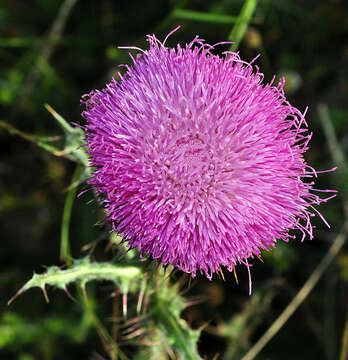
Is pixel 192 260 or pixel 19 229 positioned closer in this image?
pixel 192 260

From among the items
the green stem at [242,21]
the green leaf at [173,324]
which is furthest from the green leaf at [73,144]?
the green stem at [242,21]

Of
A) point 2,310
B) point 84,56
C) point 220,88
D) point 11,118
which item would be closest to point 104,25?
point 84,56

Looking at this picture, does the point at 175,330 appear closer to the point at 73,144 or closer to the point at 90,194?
the point at 73,144

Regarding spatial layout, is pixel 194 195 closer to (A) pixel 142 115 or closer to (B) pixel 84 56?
(A) pixel 142 115

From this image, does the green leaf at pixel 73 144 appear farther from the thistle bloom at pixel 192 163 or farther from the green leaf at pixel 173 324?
the green leaf at pixel 173 324

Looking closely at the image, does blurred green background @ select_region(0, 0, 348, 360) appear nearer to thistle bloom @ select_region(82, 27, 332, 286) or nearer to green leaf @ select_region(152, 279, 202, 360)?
green leaf @ select_region(152, 279, 202, 360)

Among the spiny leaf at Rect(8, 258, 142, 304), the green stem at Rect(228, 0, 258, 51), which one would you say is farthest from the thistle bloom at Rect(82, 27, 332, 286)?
the green stem at Rect(228, 0, 258, 51)
